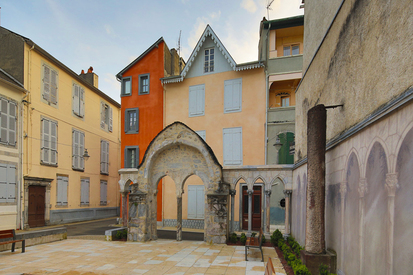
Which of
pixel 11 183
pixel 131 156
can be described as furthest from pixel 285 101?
pixel 11 183

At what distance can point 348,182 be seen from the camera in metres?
5.29

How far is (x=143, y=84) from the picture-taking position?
18.8 m

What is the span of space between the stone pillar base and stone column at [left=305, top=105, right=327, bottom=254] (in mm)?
119

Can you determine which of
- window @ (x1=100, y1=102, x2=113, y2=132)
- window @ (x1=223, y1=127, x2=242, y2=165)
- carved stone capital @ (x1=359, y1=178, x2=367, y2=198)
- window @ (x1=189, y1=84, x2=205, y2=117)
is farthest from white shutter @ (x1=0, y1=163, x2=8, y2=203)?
carved stone capital @ (x1=359, y1=178, x2=367, y2=198)

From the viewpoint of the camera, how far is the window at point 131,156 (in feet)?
59.4

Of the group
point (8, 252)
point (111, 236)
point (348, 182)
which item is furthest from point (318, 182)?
point (8, 252)

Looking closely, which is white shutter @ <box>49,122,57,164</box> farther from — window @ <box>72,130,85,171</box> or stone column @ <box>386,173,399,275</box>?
stone column @ <box>386,173,399,275</box>

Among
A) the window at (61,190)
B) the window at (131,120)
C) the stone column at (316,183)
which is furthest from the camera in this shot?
the window at (131,120)

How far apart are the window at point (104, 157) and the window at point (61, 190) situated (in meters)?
4.32

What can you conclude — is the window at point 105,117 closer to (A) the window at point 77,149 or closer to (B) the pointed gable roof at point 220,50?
(A) the window at point 77,149

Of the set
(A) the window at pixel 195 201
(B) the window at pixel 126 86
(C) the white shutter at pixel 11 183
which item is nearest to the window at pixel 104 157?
(B) the window at pixel 126 86

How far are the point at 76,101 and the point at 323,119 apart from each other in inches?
769

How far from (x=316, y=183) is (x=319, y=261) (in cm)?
173

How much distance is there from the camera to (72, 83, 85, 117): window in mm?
20391
